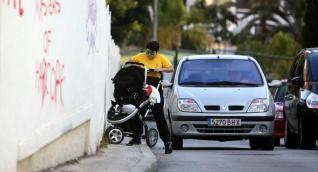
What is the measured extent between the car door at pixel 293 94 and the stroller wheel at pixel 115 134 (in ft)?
12.8

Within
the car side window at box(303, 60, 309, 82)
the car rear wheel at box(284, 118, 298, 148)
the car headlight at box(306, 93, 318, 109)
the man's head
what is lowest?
the car rear wheel at box(284, 118, 298, 148)

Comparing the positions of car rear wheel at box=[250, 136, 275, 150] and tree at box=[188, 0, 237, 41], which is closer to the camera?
car rear wheel at box=[250, 136, 275, 150]

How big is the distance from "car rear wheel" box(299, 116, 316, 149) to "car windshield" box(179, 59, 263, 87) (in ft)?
3.30

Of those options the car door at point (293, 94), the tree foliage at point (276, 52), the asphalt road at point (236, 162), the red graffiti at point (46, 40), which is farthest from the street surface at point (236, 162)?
the tree foliage at point (276, 52)

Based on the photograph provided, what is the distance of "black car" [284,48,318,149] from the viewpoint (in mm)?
17016

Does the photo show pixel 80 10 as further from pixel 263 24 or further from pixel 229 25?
pixel 229 25

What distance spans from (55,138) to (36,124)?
87 centimetres

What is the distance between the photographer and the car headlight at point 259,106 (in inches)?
653

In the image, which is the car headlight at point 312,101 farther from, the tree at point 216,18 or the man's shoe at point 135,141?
the tree at point 216,18

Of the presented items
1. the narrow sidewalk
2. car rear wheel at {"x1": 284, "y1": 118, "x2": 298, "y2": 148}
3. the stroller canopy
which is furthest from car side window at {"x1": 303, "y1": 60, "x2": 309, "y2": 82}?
the narrow sidewalk

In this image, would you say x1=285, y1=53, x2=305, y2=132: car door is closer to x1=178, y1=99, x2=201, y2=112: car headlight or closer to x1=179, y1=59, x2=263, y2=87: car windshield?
x1=179, y1=59, x2=263, y2=87: car windshield

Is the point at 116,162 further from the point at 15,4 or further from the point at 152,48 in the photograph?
the point at 152,48

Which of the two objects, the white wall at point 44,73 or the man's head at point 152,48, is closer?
the white wall at point 44,73

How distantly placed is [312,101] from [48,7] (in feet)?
28.9
